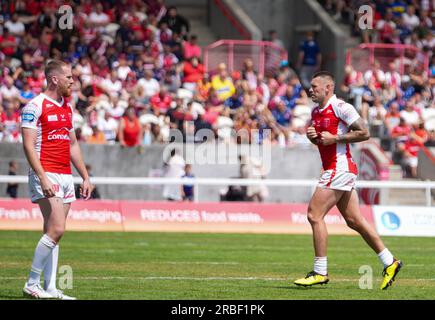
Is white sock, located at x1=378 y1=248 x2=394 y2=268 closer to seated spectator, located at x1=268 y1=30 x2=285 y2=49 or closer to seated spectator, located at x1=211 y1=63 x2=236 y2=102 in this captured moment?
seated spectator, located at x1=211 y1=63 x2=236 y2=102

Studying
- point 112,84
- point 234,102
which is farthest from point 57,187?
point 234,102

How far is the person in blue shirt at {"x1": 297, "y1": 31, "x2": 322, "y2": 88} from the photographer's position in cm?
3422

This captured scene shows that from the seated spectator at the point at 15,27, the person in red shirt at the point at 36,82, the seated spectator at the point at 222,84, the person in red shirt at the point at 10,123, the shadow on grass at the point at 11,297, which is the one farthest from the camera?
the seated spectator at the point at 15,27

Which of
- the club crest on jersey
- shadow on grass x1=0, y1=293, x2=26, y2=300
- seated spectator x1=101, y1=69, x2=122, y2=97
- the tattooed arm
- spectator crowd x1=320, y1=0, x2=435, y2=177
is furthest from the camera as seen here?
spectator crowd x1=320, y1=0, x2=435, y2=177

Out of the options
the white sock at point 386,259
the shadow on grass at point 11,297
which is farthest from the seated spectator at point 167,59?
the shadow on grass at point 11,297

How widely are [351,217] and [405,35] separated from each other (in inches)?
889

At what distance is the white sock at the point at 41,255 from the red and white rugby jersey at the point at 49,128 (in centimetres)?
74

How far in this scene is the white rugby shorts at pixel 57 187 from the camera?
11.6m

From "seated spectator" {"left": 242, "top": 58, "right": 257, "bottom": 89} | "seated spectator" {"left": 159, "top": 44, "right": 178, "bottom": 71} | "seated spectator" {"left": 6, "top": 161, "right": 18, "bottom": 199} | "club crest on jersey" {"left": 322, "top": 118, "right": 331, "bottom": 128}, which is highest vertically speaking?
"seated spectator" {"left": 159, "top": 44, "right": 178, "bottom": 71}

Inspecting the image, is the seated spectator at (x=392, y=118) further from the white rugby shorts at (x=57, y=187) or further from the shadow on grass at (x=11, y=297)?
the shadow on grass at (x=11, y=297)

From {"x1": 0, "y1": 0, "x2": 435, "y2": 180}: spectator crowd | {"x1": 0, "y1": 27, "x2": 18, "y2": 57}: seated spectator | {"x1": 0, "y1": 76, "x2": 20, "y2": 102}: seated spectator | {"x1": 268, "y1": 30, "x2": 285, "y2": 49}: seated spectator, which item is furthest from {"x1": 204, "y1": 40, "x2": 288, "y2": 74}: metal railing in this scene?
{"x1": 0, "y1": 76, "x2": 20, "y2": 102}: seated spectator

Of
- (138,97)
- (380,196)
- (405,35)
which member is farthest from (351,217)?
(405,35)

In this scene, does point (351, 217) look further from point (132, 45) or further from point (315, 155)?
point (132, 45)

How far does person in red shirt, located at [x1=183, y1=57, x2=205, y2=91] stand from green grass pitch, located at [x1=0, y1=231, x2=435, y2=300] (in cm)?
861
